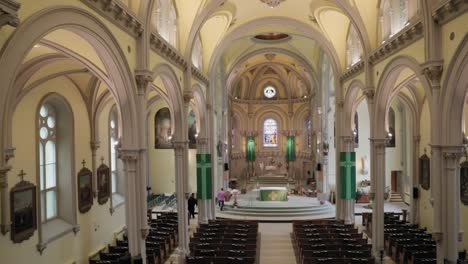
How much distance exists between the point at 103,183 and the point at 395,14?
43.7ft

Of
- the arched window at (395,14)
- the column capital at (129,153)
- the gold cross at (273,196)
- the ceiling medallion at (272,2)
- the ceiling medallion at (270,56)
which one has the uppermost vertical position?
the ceiling medallion at (270,56)

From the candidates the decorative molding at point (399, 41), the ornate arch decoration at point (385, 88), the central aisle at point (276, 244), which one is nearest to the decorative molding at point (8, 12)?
the decorative molding at point (399, 41)

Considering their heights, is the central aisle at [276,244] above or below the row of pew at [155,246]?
below

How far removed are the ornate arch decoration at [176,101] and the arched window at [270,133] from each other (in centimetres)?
2784

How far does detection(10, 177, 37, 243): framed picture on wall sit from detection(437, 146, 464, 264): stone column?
37.3 ft

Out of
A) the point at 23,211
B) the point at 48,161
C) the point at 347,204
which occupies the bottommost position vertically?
the point at 347,204

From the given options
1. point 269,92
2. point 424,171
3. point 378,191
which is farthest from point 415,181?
point 269,92

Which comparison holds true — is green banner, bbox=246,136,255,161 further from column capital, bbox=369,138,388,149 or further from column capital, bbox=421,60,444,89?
column capital, bbox=421,60,444,89

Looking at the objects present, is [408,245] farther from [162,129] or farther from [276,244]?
[162,129]

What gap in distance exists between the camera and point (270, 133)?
1704 inches

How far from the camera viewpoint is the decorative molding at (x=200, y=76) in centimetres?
1861

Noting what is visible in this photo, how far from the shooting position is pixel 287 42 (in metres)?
28.3

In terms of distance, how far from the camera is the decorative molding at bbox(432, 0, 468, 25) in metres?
8.65

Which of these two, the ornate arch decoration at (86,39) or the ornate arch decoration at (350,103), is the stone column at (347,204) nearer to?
the ornate arch decoration at (350,103)
